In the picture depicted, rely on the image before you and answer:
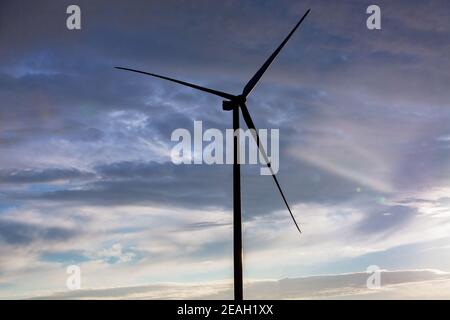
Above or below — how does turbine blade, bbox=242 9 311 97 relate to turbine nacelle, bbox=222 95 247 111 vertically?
above

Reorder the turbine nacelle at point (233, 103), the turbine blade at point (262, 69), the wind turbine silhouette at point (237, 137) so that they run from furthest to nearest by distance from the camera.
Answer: the turbine blade at point (262, 69) → the turbine nacelle at point (233, 103) → the wind turbine silhouette at point (237, 137)

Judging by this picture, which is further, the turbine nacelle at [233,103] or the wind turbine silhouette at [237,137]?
the turbine nacelle at [233,103]

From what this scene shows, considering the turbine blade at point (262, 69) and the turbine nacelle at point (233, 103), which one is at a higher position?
the turbine blade at point (262, 69)

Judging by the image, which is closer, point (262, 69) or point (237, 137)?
point (237, 137)

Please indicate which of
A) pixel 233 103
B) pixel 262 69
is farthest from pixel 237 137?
pixel 262 69

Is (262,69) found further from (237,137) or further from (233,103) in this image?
(237,137)

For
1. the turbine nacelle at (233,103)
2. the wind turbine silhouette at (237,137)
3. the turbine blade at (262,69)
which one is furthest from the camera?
the turbine blade at (262,69)

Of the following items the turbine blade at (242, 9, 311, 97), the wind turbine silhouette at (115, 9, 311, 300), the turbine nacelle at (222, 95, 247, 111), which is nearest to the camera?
the wind turbine silhouette at (115, 9, 311, 300)

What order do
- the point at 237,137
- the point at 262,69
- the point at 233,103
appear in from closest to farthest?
the point at 237,137
the point at 233,103
the point at 262,69

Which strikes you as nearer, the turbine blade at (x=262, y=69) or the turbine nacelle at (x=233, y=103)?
the turbine nacelle at (x=233, y=103)

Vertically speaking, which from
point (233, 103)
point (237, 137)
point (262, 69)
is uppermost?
point (262, 69)

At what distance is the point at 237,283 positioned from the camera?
128 feet
